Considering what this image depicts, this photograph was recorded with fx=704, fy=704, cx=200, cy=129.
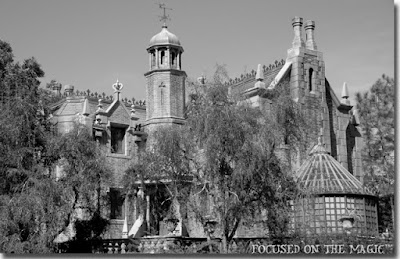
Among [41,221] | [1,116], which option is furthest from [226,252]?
[1,116]

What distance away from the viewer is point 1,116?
20.6 m

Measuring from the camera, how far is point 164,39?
29578 millimetres

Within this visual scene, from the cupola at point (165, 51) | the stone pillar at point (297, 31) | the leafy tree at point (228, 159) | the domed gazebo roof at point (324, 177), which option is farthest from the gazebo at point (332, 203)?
the cupola at point (165, 51)

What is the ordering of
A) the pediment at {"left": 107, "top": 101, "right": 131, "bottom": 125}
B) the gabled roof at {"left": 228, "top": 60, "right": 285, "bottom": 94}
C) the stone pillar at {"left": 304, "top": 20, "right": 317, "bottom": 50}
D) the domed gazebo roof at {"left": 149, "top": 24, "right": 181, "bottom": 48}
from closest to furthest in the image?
the stone pillar at {"left": 304, "top": 20, "right": 317, "bottom": 50} < the domed gazebo roof at {"left": 149, "top": 24, "right": 181, "bottom": 48} < the gabled roof at {"left": 228, "top": 60, "right": 285, "bottom": 94} < the pediment at {"left": 107, "top": 101, "right": 131, "bottom": 125}

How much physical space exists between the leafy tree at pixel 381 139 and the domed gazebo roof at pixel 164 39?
8.14 metres

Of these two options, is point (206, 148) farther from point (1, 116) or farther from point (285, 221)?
point (1, 116)

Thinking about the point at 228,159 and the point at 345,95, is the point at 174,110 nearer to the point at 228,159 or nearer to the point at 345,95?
the point at 345,95

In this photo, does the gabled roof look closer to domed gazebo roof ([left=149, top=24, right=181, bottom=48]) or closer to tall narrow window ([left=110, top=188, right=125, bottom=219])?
domed gazebo roof ([left=149, top=24, right=181, bottom=48])

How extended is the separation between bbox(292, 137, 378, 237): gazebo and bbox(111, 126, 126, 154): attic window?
30.7ft

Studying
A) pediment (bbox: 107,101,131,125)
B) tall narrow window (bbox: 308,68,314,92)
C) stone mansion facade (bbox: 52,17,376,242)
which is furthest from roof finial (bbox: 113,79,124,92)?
tall narrow window (bbox: 308,68,314,92)

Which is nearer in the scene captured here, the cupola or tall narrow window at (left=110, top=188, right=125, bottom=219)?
tall narrow window at (left=110, top=188, right=125, bottom=219)

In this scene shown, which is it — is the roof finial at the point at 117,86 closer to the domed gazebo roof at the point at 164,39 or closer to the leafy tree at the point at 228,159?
the domed gazebo roof at the point at 164,39

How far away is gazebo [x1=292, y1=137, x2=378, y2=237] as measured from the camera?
21984mm

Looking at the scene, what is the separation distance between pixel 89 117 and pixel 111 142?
1.59 metres
